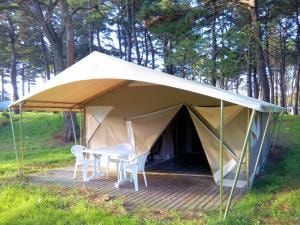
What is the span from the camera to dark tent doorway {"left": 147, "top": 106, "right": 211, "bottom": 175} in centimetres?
836

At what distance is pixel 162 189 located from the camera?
6184 millimetres

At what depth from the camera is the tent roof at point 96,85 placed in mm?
4973

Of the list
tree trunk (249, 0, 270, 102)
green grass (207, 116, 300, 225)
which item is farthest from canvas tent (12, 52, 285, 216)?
tree trunk (249, 0, 270, 102)

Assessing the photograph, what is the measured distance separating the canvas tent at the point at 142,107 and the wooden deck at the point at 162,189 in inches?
23.7

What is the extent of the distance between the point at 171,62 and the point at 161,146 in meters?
6.70

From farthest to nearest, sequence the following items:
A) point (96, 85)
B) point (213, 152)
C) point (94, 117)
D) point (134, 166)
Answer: point (94, 117), point (96, 85), point (213, 152), point (134, 166)

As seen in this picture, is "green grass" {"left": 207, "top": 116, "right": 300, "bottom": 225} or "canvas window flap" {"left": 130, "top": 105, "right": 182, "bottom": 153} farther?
"canvas window flap" {"left": 130, "top": 105, "right": 182, "bottom": 153}

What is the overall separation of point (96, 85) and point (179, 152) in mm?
4050

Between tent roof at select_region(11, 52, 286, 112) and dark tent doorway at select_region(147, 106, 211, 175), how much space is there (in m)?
2.19

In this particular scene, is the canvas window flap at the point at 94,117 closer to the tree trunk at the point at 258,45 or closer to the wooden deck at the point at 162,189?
the wooden deck at the point at 162,189

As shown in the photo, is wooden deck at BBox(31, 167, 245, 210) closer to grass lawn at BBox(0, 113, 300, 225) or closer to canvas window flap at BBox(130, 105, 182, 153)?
grass lawn at BBox(0, 113, 300, 225)

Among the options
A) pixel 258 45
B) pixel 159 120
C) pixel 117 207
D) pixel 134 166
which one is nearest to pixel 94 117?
pixel 159 120

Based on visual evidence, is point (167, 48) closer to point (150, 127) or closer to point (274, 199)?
point (150, 127)

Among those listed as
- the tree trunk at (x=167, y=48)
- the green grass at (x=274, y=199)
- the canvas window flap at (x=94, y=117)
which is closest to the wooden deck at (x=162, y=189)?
the green grass at (x=274, y=199)
